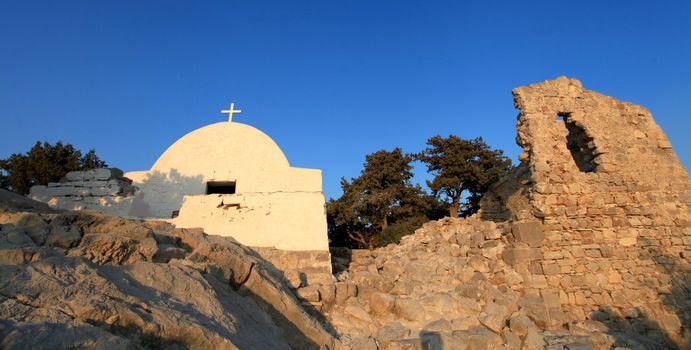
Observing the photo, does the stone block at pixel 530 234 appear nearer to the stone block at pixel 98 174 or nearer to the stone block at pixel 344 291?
the stone block at pixel 344 291

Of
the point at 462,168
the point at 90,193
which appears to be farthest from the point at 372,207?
the point at 90,193

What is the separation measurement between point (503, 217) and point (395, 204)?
7184mm

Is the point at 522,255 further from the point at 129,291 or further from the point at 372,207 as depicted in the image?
the point at 372,207

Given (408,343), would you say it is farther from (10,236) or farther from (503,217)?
(503,217)

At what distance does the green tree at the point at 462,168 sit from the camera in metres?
20.8

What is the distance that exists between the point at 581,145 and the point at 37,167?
17721 millimetres

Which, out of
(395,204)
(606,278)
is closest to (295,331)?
(606,278)

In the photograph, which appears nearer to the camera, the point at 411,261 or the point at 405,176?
the point at 411,261

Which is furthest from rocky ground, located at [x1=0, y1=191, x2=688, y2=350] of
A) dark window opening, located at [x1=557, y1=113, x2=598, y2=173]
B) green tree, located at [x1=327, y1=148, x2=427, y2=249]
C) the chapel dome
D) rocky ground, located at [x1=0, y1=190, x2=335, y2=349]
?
green tree, located at [x1=327, y1=148, x2=427, y2=249]

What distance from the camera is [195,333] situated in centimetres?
307

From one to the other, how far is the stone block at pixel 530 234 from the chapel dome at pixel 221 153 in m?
6.51

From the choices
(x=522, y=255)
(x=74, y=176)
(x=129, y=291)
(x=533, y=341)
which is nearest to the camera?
(x=129, y=291)

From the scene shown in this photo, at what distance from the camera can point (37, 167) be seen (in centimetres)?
1446

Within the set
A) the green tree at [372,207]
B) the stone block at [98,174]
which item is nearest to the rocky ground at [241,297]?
the stone block at [98,174]
